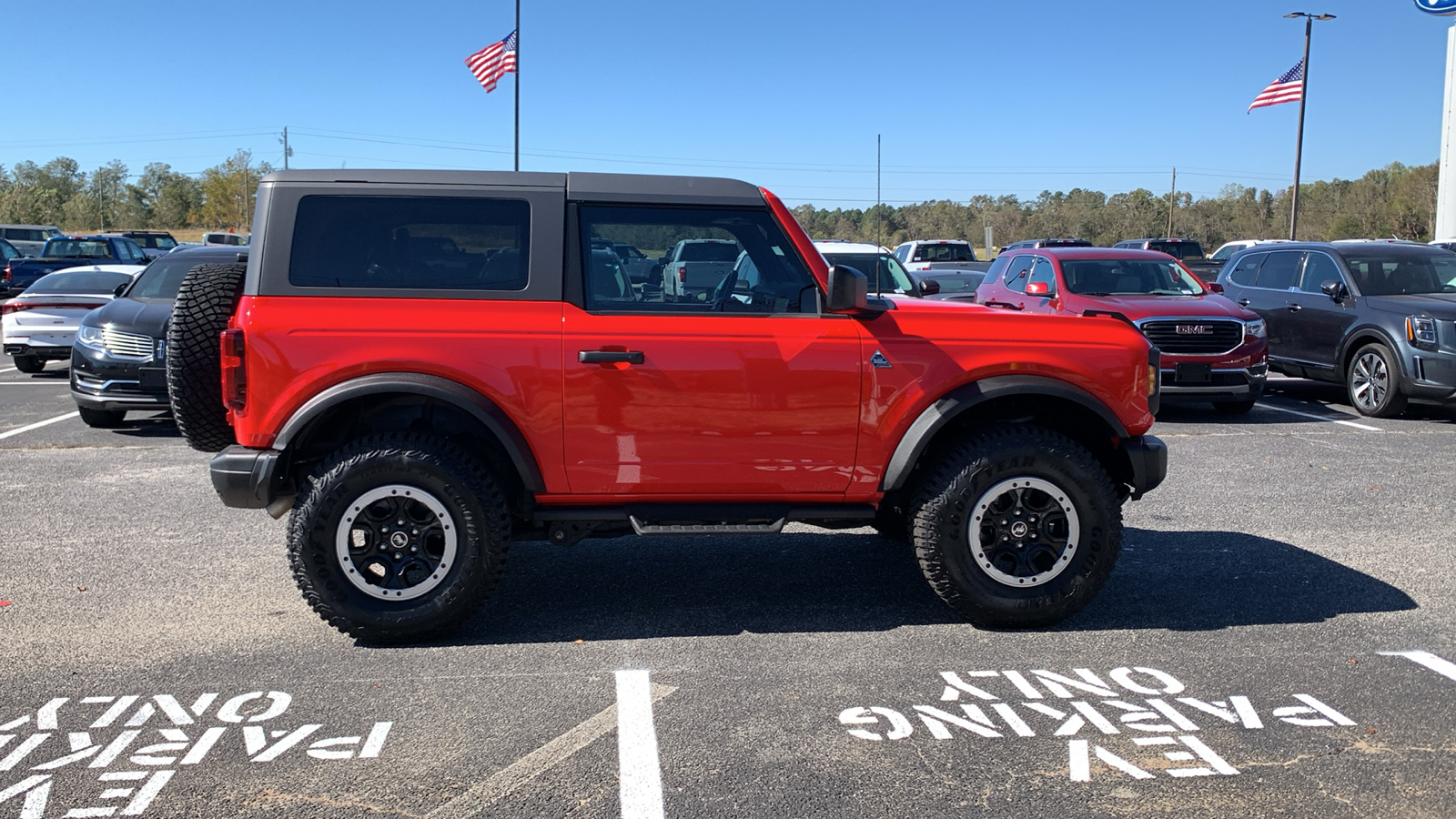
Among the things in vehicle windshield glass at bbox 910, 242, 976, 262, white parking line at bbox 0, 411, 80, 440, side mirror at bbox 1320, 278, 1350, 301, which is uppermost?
vehicle windshield glass at bbox 910, 242, 976, 262

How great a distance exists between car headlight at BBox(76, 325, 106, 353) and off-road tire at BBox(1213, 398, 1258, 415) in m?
10.6

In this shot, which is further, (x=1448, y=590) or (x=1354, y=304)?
(x=1354, y=304)

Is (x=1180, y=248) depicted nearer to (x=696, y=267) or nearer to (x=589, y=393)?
(x=696, y=267)

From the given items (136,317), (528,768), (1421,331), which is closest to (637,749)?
(528,768)

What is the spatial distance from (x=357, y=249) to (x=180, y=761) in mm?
2091

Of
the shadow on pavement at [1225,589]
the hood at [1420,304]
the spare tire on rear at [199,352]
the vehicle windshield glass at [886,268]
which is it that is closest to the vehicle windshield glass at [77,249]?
the vehicle windshield glass at [886,268]

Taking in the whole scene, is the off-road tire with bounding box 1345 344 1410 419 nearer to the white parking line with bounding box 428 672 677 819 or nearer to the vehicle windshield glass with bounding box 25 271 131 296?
the white parking line with bounding box 428 672 677 819

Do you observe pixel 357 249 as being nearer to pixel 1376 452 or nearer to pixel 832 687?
pixel 832 687

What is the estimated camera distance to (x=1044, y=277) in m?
13.3

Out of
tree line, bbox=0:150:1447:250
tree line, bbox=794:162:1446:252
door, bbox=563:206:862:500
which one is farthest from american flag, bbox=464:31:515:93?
tree line, bbox=794:162:1446:252

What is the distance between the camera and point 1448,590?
5.57 metres

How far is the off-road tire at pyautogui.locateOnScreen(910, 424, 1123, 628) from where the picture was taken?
15.9 ft

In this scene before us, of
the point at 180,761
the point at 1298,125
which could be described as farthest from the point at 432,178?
the point at 1298,125

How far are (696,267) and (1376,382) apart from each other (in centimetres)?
965
